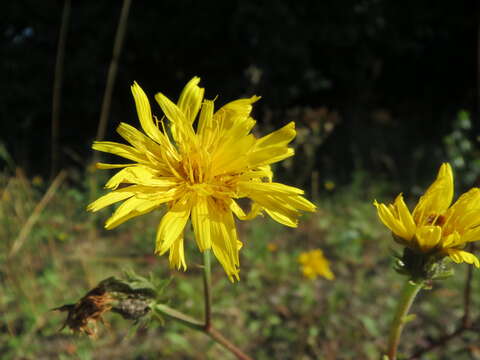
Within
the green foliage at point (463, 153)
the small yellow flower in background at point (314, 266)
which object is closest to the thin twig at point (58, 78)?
the small yellow flower in background at point (314, 266)

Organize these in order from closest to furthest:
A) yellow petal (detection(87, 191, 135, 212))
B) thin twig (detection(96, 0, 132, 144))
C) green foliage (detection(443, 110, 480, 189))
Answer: yellow petal (detection(87, 191, 135, 212))
thin twig (detection(96, 0, 132, 144))
green foliage (detection(443, 110, 480, 189))

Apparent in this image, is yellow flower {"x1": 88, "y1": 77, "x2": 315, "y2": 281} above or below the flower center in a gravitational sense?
above

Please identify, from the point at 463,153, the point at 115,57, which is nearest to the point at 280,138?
the point at 115,57

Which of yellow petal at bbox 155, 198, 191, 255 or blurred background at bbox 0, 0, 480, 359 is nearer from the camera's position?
yellow petal at bbox 155, 198, 191, 255

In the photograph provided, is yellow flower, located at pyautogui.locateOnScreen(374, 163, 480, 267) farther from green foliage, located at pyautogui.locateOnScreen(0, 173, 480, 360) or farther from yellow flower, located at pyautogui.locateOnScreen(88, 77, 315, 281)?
green foliage, located at pyautogui.locateOnScreen(0, 173, 480, 360)

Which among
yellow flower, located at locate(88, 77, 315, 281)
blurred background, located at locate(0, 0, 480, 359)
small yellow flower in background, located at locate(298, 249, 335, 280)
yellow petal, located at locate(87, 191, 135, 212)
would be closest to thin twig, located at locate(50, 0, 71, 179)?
blurred background, located at locate(0, 0, 480, 359)

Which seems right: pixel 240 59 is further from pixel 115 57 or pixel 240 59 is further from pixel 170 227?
pixel 170 227

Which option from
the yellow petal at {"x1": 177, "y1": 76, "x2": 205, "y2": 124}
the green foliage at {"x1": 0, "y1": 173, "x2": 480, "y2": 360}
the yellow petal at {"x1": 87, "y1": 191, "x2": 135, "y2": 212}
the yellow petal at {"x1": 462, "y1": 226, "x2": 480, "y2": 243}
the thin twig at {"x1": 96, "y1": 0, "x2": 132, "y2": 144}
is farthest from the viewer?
the green foliage at {"x1": 0, "y1": 173, "x2": 480, "y2": 360}
